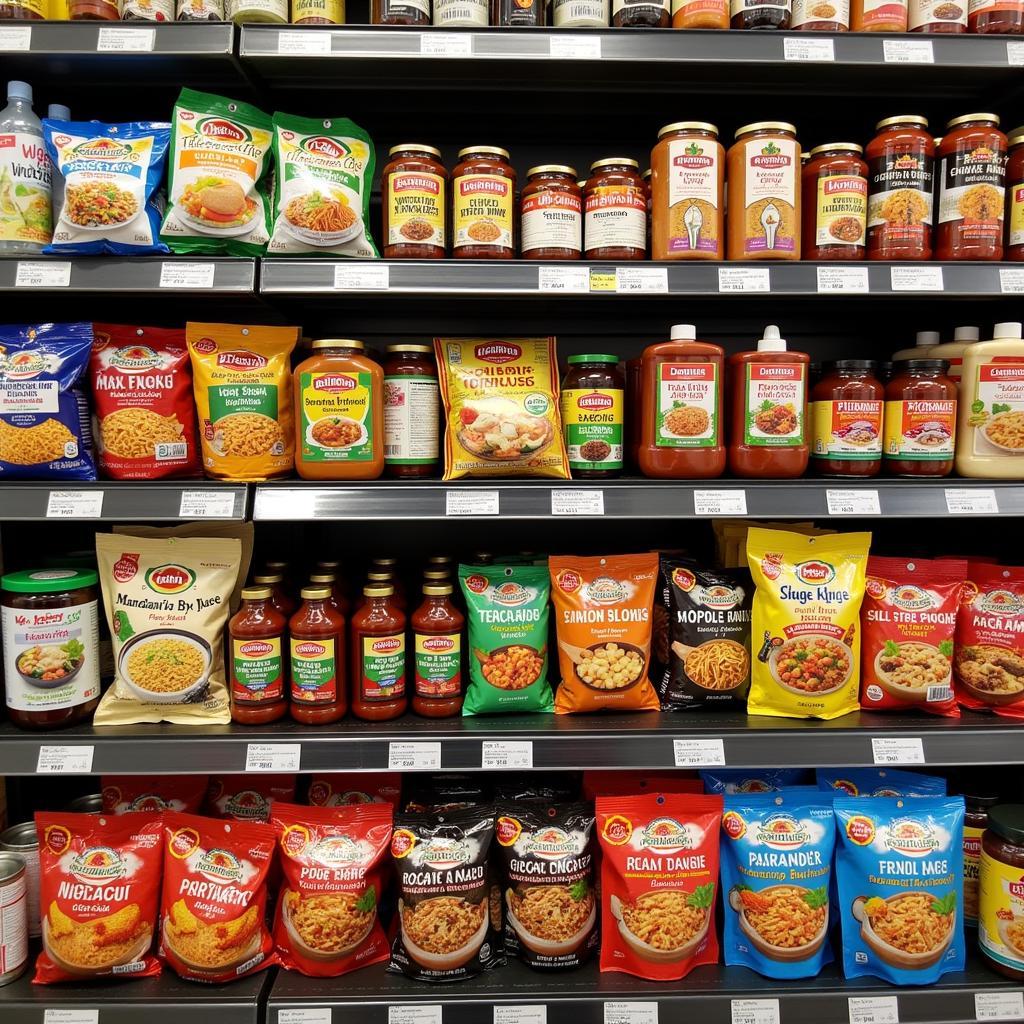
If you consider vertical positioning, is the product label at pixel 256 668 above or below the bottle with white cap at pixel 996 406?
below

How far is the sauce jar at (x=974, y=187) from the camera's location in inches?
56.7

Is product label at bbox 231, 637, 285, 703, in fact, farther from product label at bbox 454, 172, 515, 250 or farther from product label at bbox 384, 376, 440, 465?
product label at bbox 454, 172, 515, 250

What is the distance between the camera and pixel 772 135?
4.66 ft

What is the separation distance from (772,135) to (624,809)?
1.47 meters

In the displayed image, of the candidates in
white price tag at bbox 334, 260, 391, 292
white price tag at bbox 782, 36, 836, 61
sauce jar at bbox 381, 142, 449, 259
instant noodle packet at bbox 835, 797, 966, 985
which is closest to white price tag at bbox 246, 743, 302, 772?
white price tag at bbox 334, 260, 391, 292

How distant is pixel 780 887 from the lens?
143cm

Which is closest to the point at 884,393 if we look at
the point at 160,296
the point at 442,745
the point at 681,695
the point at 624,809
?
the point at 681,695

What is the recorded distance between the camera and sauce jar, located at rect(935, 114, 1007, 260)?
1.44 meters

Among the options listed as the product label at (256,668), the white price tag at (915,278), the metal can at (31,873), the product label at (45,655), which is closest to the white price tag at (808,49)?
the white price tag at (915,278)

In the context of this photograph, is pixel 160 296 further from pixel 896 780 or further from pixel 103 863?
pixel 896 780

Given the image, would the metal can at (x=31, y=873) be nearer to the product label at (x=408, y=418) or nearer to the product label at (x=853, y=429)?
the product label at (x=408, y=418)

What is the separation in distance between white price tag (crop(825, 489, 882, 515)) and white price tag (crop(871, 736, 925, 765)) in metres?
0.49

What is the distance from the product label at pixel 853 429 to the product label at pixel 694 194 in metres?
0.45

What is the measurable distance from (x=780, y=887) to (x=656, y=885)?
0.87ft
